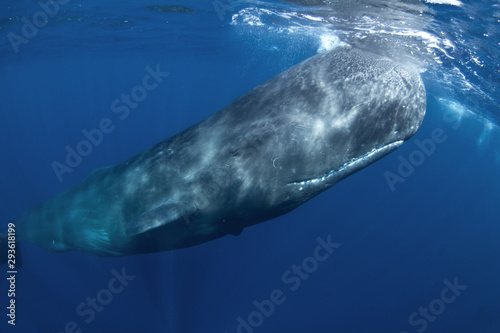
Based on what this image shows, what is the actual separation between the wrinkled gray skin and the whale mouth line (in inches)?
0.5

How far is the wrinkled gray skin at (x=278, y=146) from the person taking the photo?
427 centimetres

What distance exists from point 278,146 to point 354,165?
42.8 inches

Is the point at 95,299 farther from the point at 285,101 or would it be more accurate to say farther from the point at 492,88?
the point at 492,88

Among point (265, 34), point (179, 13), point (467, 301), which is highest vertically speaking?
point (179, 13)

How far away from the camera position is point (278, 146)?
4348mm

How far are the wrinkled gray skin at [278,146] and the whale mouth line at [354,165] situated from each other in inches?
0.5

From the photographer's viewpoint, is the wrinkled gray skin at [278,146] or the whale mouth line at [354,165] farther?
the whale mouth line at [354,165]

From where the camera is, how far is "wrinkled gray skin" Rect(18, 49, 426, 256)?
427 cm

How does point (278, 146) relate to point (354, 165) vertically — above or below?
above

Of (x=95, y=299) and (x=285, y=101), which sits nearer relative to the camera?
(x=285, y=101)

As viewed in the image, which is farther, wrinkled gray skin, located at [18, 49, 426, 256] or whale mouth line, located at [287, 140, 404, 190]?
whale mouth line, located at [287, 140, 404, 190]

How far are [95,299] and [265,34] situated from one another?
21.5 meters

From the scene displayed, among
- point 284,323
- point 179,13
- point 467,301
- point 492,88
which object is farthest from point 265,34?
point 467,301

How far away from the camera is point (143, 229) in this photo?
4.51m
